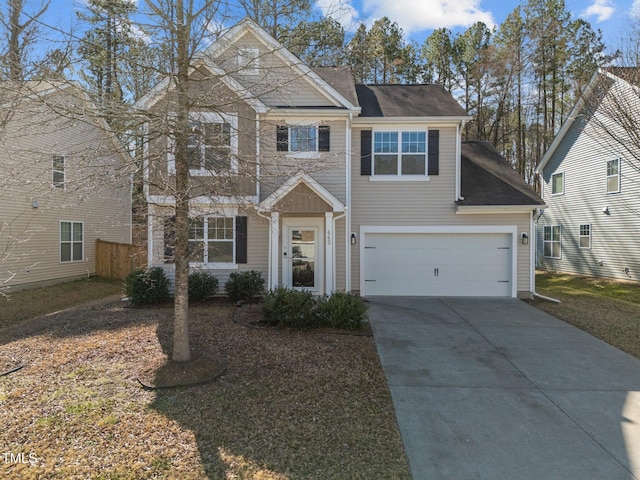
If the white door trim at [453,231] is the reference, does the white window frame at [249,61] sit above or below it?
above

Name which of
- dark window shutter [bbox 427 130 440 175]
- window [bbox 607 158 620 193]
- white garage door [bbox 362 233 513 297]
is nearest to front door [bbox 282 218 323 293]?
white garage door [bbox 362 233 513 297]

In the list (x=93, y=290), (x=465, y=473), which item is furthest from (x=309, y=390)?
(x=93, y=290)

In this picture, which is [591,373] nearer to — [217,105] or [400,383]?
[400,383]

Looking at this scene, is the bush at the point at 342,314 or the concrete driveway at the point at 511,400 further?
the bush at the point at 342,314

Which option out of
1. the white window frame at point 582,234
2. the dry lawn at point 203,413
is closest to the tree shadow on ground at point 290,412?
the dry lawn at point 203,413

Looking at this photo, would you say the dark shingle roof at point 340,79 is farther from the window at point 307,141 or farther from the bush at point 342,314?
the bush at point 342,314

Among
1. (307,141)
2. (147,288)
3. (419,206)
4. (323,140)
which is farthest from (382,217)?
(147,288)

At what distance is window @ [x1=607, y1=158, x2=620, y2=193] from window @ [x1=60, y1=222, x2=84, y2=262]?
2250cm

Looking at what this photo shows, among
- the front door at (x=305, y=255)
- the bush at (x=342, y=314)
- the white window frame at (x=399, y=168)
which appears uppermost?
the white window frame at (x=399, y=168)

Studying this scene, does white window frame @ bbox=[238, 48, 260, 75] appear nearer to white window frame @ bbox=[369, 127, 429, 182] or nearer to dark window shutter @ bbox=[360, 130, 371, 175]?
dark window shutter @ bbox=[360, 130, 371, 175]

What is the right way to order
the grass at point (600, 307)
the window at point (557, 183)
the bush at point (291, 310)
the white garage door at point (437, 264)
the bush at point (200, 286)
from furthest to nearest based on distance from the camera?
the window at point (557, 183) → the white garage door at point (437, 264) → the bush at point (200, 286) → the grass at point (600, 307) → the bush at point (291, 310)

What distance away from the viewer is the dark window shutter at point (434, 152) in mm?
10695

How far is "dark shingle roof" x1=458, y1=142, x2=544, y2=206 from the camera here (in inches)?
416

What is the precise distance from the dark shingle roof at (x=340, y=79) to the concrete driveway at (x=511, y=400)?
711 cm
